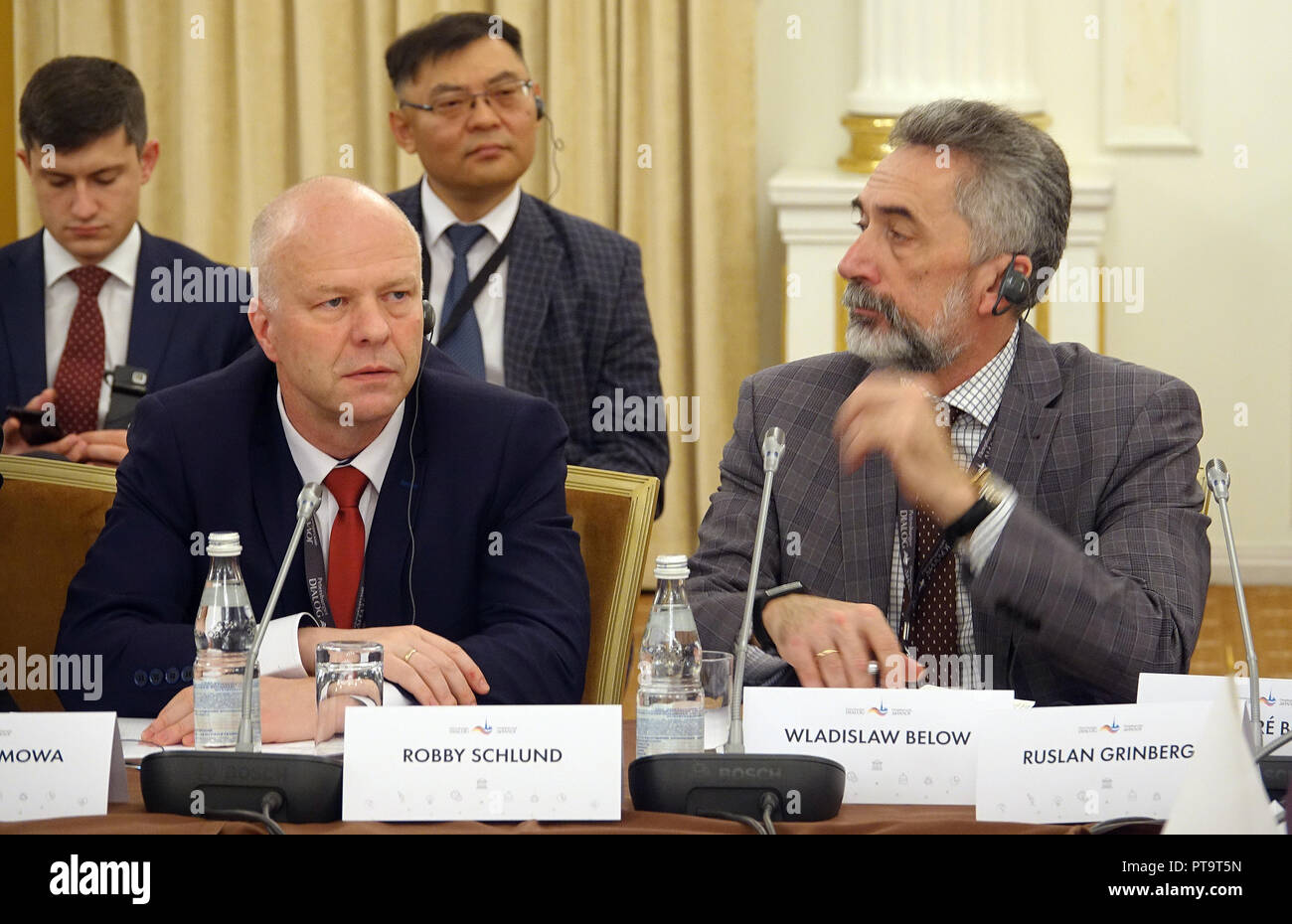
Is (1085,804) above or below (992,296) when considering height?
below

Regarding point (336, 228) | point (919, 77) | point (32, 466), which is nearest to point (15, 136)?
point (919, 77)

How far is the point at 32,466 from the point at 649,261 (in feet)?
9.96

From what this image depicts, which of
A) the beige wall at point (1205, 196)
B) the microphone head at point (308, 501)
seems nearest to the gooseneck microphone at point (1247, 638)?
the microphone head at point (308, 501)

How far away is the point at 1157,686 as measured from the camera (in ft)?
5.50

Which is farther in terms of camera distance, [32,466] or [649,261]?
[649,261]

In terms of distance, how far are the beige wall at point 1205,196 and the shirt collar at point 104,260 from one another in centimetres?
232

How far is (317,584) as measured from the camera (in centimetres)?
218

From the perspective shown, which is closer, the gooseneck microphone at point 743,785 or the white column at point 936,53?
the gooseneck microphone at point 743,785

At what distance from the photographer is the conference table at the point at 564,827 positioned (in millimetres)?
1432

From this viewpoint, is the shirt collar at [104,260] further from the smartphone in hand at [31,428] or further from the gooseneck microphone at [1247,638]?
the gooseneck microphone at [1247,638]

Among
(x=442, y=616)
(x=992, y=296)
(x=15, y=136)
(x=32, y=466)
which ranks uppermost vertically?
(x=15, y=136)

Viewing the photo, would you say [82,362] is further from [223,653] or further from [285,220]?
[223,653]

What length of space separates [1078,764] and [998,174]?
1107 mm
